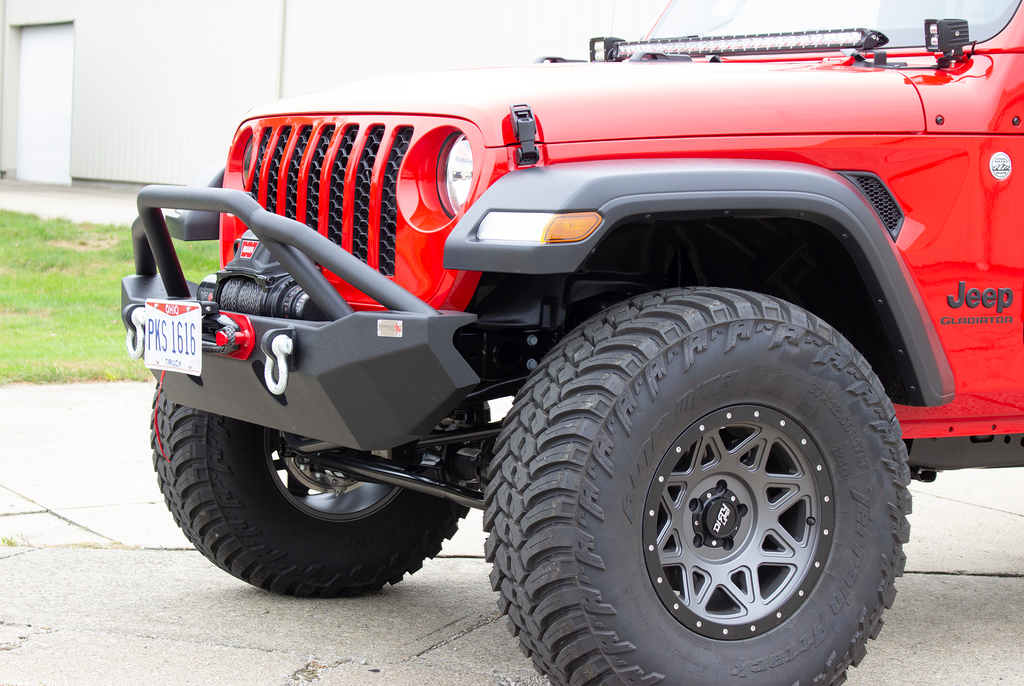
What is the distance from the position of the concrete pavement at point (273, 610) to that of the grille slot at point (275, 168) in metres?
1.31

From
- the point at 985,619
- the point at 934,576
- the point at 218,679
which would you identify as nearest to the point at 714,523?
the point at 218,679

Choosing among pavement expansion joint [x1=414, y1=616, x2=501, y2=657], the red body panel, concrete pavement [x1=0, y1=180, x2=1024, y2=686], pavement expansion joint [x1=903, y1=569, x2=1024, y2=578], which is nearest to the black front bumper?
the red body panel

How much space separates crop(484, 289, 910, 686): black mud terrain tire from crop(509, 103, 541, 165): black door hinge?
0.42m

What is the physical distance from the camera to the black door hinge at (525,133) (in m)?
2.65

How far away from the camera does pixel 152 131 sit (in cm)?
2514

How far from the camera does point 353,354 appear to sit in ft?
8.61

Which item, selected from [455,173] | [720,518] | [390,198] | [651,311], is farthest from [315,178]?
[720,518]

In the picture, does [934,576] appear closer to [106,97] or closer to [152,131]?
[152,131]

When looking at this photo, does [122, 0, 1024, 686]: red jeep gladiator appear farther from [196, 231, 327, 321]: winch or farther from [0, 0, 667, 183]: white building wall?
[0, 0, 667, 183]: white building wall

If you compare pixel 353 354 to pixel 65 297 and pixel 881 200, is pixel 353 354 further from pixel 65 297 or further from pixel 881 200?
pixel 65 297

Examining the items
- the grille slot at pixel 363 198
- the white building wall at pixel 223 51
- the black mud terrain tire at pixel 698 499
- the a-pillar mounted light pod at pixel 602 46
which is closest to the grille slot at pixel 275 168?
the grille slot at pixel 363 198

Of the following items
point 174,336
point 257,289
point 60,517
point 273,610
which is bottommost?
point 60,517

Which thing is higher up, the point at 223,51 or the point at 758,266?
the point at 223,51

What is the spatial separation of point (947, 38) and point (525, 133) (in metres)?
1.37
